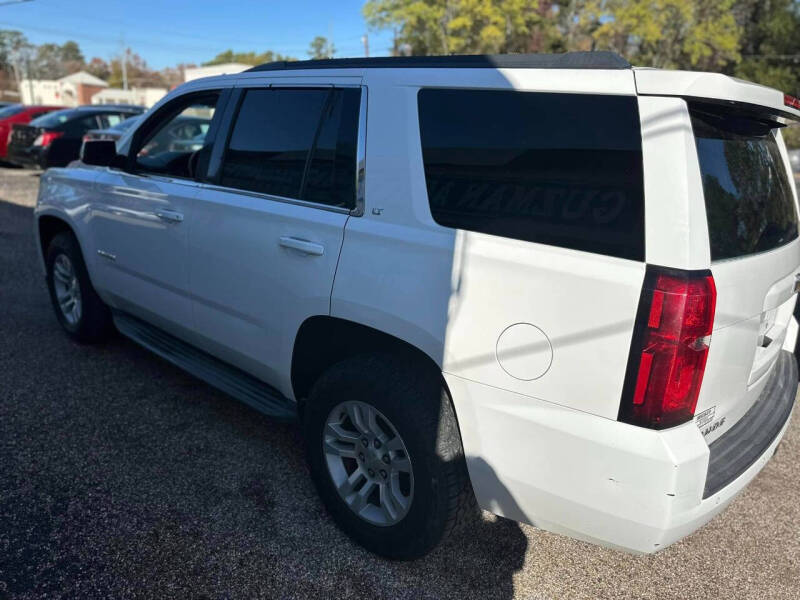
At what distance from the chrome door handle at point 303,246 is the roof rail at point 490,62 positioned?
78 cm

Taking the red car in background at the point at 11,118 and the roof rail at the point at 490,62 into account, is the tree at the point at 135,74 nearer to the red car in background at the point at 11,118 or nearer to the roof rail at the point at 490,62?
the red car in background at the point at 11,118

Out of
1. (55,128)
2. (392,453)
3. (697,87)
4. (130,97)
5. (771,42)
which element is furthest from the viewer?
(130,97)

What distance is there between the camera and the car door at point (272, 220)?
2.61 m

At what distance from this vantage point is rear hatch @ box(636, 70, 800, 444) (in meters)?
1.86

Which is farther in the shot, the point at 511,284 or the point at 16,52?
the point at 16,52

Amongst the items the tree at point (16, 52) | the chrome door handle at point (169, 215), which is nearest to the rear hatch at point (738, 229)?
the chrome door handle at point (169, 215)

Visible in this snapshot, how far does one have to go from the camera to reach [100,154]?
13.0 ft

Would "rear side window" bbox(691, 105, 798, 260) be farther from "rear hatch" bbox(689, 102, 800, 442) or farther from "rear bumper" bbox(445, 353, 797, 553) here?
"rear bumper" bbox(445, 353, 797, 553)

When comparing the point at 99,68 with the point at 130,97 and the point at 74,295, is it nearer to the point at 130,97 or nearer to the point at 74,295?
the point at 130,97

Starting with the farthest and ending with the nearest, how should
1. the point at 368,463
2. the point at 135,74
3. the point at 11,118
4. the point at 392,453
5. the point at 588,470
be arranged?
the point at 135,74 < the point at 11,118 < the point at 368,463 < the point at 392,453 < the point at 588,470

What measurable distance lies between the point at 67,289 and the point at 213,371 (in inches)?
81.7

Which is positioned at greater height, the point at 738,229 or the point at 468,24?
the point at 468,24

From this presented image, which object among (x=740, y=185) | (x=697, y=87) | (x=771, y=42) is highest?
(x=771, y=42)

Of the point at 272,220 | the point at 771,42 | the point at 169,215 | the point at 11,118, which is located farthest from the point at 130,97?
the point at 272,220
